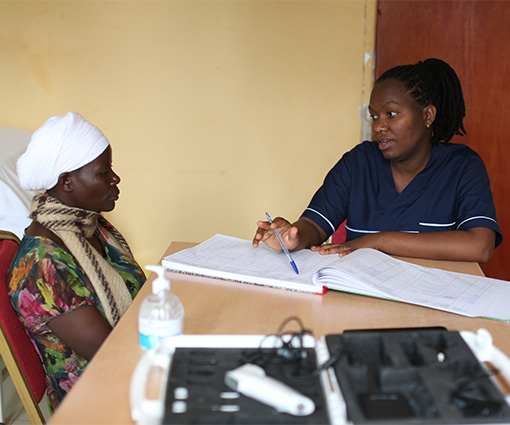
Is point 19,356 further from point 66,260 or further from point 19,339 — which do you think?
point 66,260

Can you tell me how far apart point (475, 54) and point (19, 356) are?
8.77 ft

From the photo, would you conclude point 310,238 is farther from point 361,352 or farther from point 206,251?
point 361,352

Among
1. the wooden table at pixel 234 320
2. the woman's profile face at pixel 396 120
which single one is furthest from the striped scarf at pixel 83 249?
the woman's profile face at pixel 396 120

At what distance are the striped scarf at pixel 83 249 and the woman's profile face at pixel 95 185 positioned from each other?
1.6 inches

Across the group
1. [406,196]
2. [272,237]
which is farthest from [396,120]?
[272,237]

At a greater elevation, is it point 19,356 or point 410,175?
point 410,175

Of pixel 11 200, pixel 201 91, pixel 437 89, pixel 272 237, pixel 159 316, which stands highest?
pixel 437 89

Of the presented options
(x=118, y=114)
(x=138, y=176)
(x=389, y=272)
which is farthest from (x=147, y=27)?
(x=389, y=272)

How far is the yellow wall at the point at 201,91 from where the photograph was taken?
10.1 ft

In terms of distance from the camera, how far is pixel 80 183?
58.2 inches

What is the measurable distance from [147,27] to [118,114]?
1.75 feet

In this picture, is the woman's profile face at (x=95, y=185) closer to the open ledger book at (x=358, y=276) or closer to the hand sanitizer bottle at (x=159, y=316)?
the open ledger book at (x=358, y=276)

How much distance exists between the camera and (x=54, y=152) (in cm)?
140

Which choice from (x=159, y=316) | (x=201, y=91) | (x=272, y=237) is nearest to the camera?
(x=159, y=316)
